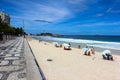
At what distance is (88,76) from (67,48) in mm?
10359

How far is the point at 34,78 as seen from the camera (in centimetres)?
459

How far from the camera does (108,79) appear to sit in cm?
477

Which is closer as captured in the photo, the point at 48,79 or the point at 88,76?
the point at 48,79

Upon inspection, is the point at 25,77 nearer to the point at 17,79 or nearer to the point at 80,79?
the point at 17,79

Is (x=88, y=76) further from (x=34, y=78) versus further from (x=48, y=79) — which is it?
(x=34, y=78)

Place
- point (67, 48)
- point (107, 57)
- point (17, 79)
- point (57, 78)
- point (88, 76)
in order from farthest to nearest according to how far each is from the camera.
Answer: point (67, 48)
point (107, 57)
point (88, 76)
point (57, 78)
point (17, 79)

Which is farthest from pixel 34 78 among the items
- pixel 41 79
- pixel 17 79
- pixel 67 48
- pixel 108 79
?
pixel 67 48

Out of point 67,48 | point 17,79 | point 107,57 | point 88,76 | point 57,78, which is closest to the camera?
point 17,79

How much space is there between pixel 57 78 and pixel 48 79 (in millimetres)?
359

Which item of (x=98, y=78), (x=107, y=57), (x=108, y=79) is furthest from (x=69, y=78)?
(x=107, y=57)

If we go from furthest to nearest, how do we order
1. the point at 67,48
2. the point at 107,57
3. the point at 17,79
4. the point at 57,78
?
the point at 67,48, the point at 107,57, the point at 57,78, the point at 17,79

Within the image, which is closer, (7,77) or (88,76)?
(7,77)

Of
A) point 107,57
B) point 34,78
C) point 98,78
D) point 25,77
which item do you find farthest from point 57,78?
point 107,57

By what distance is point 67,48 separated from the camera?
15.4m
